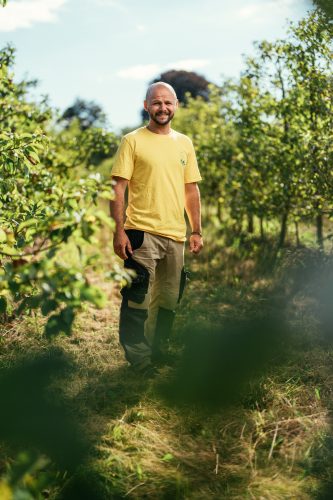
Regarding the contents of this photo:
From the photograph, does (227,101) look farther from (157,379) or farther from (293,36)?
(157,379)

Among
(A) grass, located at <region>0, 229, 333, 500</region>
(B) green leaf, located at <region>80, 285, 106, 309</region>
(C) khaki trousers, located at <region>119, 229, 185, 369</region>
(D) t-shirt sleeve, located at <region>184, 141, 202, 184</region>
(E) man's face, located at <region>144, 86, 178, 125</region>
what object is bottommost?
(A) grass, located at <region>0, 229, 333, 500</region>

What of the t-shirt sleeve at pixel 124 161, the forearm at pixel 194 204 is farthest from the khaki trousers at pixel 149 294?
the t-shirt sleeve at pixel 124 161

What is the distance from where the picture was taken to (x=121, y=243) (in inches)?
139

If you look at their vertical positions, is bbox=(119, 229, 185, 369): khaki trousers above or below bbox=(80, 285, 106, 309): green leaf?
below

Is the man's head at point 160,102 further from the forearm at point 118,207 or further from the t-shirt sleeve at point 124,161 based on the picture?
the forearm at point 118,207

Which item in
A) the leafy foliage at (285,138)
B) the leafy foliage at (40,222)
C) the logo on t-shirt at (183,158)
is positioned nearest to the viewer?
the leafy foliage at (40,222)

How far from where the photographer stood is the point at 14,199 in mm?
4180

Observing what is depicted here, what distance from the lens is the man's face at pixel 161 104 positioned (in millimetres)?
3561

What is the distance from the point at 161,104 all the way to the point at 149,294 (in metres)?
1.31

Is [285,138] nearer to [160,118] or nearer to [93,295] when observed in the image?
[160,118]

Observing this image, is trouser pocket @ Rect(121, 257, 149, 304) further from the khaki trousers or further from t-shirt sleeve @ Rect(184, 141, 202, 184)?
t-shirt sleeve @ Rect(184, 141, 202, 184)

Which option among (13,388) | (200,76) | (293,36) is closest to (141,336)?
(13,388)

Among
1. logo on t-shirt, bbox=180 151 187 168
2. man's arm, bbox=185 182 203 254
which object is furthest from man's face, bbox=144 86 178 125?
man's arm, bbox=185 182 203 254

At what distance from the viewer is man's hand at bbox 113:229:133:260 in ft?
11.6
